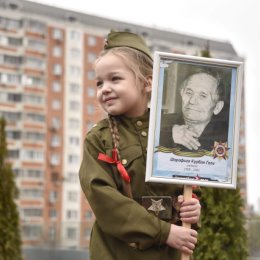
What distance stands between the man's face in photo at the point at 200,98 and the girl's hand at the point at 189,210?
0.35 meters

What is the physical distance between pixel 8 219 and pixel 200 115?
738 centimetres

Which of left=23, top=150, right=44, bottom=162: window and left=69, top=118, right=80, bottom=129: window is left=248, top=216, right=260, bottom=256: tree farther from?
left=69, top=118, right=80, bottom=129: window

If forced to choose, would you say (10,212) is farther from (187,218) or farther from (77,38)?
(77,38)

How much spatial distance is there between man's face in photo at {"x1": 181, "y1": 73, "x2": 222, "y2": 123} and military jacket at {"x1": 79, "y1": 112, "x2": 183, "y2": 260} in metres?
0.26

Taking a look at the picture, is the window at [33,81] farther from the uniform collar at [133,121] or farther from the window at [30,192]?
the uniform collar at [133,121]

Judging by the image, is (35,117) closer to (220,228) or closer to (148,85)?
(220,228)

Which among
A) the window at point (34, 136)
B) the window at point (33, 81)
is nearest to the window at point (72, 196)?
the window at point (34, 136)

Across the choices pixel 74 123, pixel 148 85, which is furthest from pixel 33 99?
pixel 148 85

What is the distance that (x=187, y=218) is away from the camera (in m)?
2.49

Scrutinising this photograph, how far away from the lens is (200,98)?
255 centimetres

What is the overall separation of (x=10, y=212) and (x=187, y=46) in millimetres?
52589

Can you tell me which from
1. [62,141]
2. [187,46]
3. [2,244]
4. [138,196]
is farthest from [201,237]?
[187,46]

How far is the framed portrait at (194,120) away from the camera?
247 cm

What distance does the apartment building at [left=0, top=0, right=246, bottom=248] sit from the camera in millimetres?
49719
